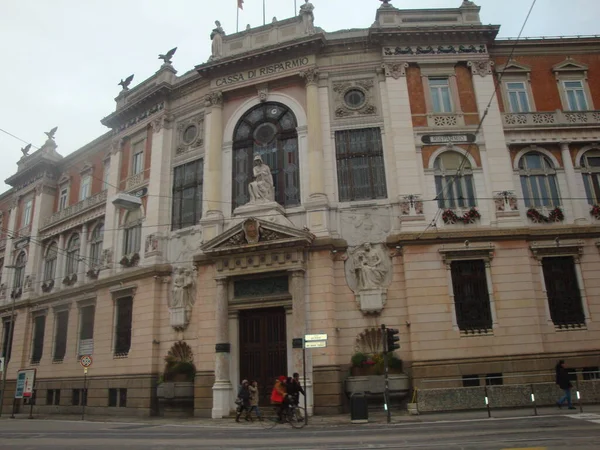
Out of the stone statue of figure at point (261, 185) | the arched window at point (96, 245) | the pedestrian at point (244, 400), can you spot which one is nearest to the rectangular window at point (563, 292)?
the stone statue of figure at point (261, 185)

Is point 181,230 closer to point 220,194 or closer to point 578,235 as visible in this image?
point 220,194

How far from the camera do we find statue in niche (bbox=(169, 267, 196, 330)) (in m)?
25.2

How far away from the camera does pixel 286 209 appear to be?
2459cm

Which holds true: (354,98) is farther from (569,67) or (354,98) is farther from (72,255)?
(72,255)

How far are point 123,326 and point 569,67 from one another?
26.6 m

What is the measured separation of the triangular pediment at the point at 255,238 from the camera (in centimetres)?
2256

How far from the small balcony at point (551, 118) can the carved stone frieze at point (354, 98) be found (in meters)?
6.42

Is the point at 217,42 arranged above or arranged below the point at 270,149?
above

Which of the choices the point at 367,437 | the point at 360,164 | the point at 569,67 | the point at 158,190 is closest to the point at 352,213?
the point at 360,164

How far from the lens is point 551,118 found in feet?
80.1

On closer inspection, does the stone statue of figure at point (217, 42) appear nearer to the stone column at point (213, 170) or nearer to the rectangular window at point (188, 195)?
the stone column at point (213, 170)

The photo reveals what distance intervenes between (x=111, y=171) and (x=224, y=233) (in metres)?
12.2

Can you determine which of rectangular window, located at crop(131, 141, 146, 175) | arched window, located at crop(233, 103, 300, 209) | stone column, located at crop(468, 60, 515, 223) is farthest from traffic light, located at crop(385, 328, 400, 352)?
rectangular window, located at crop(131, 141, 146, 175)

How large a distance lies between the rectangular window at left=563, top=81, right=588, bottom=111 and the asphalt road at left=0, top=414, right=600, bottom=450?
15.8 meters
